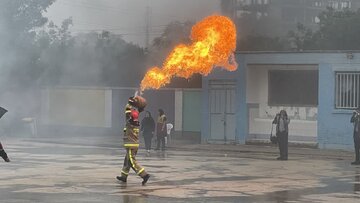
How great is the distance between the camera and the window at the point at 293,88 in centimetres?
2192

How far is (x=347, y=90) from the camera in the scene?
20922 millimetres

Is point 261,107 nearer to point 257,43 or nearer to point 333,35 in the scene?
point 257,43

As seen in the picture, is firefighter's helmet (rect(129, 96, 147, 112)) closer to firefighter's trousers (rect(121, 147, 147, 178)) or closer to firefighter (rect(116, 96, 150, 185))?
firefighter (rect(116, 96, 150, 185))

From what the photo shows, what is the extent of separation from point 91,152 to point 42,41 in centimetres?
330

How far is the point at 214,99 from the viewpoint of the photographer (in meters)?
23.3

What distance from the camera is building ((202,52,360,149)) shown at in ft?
68.5

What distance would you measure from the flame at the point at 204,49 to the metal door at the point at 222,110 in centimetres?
148

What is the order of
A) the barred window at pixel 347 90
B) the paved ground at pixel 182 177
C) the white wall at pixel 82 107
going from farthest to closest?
the white wall at pixel 82 107, the barred window at pixel 347 90, the paved ground at pixel 182 177

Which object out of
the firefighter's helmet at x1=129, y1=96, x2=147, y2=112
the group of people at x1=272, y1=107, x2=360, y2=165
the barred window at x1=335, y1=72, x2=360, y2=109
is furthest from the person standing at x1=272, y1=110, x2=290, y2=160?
the firefighter's helmet at x1=129, y1=96, x2=147, y2=112

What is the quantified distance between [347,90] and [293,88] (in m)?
1.95

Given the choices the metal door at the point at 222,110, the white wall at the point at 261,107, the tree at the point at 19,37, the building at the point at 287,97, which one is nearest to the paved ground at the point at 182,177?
the building at the point at 287,97

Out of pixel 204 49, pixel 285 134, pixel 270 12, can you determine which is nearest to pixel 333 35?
pixel 270 12

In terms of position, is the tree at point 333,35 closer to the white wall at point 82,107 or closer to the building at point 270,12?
the building at point 270,12

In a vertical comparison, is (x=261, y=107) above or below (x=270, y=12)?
below
